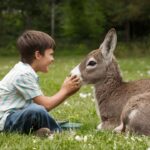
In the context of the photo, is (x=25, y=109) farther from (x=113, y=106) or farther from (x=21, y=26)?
(x=21, y=26)

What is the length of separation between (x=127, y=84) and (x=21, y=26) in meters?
36.4

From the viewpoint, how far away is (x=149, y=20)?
40.8 metres

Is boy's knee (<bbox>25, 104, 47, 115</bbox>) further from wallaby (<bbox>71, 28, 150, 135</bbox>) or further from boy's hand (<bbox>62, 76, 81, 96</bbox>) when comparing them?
wallaby (<bbox>71, 28, 150, 135</bbox>)

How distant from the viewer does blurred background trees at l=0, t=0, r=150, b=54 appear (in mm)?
39500

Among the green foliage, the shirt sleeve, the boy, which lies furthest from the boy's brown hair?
the green foliage

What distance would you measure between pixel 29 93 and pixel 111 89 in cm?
132

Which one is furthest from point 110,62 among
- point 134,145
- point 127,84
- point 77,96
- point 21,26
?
point 21,26

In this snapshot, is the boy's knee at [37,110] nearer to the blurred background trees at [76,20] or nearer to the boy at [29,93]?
the boy at [29,93]

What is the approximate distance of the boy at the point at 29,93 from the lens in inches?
273

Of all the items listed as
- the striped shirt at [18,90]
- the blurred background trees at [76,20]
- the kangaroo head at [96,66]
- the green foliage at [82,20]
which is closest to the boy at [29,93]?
the striped shirt at [18,90]

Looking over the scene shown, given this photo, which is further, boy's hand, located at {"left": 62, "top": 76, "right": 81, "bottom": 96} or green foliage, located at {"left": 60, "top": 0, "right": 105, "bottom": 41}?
green foliage, located at {"left": 60, "top": 0, "right": 105, "bottom": 41}

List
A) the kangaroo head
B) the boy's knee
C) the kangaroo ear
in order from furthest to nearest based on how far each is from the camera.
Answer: the kangaroo head
the kangaroo ear
the boy's knee

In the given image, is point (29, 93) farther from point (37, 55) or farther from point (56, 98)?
point (37, 55)

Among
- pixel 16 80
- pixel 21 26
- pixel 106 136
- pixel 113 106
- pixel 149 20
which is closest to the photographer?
pixel 106 136
